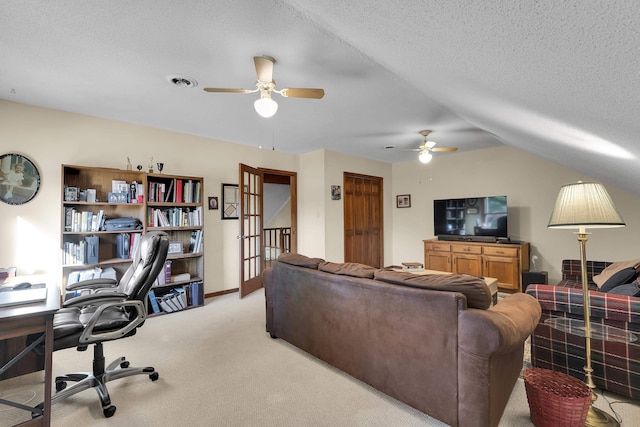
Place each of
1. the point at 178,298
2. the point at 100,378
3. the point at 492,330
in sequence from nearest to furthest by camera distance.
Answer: the point at 492,330, the point at 100,378, the point at 178,298

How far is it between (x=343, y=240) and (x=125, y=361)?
12.4 feet


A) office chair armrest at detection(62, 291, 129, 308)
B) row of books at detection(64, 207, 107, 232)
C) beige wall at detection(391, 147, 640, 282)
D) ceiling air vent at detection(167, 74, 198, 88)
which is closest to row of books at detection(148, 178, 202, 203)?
row of books at detection(64, 207, 107, 232)

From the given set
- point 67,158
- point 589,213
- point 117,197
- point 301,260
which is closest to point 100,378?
point 301,260

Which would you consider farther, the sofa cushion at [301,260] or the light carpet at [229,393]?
the sofa cushion at [301,260]

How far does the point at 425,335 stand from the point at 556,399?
0.69 metres

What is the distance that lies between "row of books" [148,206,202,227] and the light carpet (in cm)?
140

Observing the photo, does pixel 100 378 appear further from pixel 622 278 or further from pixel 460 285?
pixel 622 278

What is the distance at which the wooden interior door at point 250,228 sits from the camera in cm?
418

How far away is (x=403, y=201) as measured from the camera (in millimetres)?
6254

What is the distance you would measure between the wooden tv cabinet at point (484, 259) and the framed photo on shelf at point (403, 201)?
1237mm

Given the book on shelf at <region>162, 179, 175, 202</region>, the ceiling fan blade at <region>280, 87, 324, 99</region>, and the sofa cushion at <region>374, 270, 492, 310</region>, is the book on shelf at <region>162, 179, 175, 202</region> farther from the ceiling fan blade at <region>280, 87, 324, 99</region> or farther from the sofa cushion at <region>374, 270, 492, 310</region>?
the sofa cushion at <region>374, 270, 492, 310</region>

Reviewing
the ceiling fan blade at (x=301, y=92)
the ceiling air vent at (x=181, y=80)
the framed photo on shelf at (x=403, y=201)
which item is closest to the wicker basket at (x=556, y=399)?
the ceiling fan blade at (x=301, y=92)

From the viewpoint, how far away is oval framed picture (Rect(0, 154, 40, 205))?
9.50 ft

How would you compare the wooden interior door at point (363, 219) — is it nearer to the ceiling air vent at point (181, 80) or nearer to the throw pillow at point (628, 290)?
the ceiling air vent at point (181, 80)
